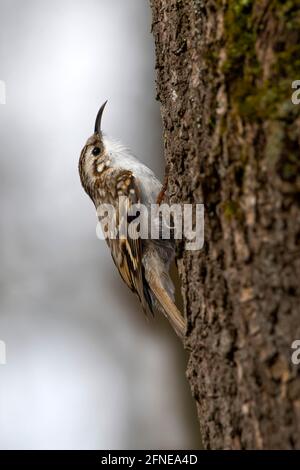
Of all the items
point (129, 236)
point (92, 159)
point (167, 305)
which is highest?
point (92, 159)

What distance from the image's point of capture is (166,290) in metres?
3.59

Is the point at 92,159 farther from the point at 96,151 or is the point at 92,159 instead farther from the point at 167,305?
the point at 167,305

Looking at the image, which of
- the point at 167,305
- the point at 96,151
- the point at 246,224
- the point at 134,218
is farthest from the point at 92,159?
the point at 246,224

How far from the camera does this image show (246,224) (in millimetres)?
1935

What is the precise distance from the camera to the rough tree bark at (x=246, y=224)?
6.04ft

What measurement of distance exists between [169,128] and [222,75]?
0.58 meters

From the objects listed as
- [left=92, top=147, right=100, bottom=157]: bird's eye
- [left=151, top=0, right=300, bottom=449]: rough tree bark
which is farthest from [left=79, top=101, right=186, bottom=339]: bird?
[left=151, top=0, right=300, bottom=449]: rough tree bark

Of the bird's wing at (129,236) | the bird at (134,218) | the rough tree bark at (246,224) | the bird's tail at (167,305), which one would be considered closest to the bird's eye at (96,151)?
the bird at (134,218)

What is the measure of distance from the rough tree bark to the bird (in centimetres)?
129

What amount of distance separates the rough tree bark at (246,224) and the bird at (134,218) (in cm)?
129

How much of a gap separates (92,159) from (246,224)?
2168 millimetres

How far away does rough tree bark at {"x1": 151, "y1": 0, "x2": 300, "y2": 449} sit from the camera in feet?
6.04

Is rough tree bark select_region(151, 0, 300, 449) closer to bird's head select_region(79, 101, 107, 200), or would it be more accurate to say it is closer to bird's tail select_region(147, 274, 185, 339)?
bird's tail select_region(147, 274, 185, 339)

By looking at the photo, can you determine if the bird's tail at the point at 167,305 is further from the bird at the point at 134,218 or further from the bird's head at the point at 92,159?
the bird's head at the point at 92,159
